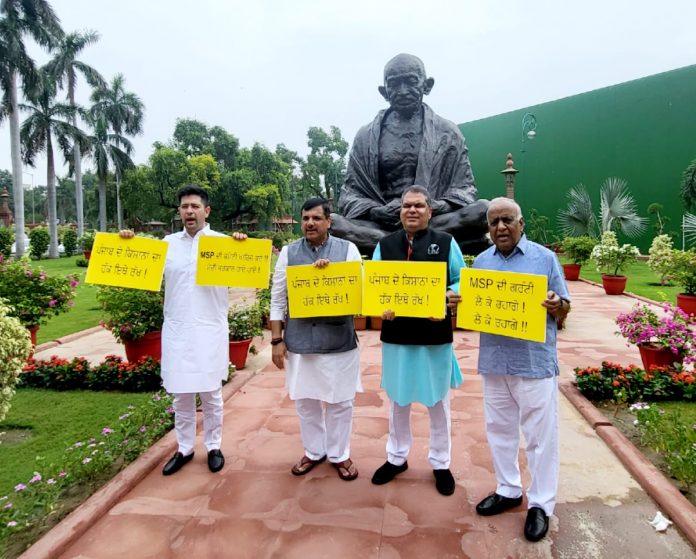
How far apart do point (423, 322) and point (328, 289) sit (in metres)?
0.52

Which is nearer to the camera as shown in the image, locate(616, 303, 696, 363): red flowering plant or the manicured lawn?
locate(616, 303, 696, 363): red flowering plant

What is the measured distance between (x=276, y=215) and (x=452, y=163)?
22.9 metres

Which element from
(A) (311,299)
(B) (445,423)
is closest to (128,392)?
(A) (311,299)

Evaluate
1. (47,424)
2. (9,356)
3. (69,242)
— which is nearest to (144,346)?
(47,424)

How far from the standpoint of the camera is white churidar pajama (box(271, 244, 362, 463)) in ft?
8.68

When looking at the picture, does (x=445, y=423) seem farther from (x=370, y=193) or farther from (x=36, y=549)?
(x=370, y=193)

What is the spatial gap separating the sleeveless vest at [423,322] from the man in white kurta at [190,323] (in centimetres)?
101

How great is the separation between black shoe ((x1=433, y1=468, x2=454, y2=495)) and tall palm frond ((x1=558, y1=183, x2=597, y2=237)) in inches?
658

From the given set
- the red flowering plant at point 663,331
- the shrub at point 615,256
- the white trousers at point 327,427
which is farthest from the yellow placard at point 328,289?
the shrub at point 615,256

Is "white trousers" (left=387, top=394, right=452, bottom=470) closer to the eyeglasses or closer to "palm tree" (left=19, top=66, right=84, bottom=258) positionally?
the eyeglasses

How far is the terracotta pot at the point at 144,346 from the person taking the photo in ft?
15.8

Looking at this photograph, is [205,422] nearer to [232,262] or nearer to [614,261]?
[232,262]

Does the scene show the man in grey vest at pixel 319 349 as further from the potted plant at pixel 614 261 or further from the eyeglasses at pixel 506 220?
the potted plant at pixel 614 261

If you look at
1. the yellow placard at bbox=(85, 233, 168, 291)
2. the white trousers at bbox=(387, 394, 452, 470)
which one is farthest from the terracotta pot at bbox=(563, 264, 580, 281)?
the yellow placard at bbox=(85, 233, 168, 291)
